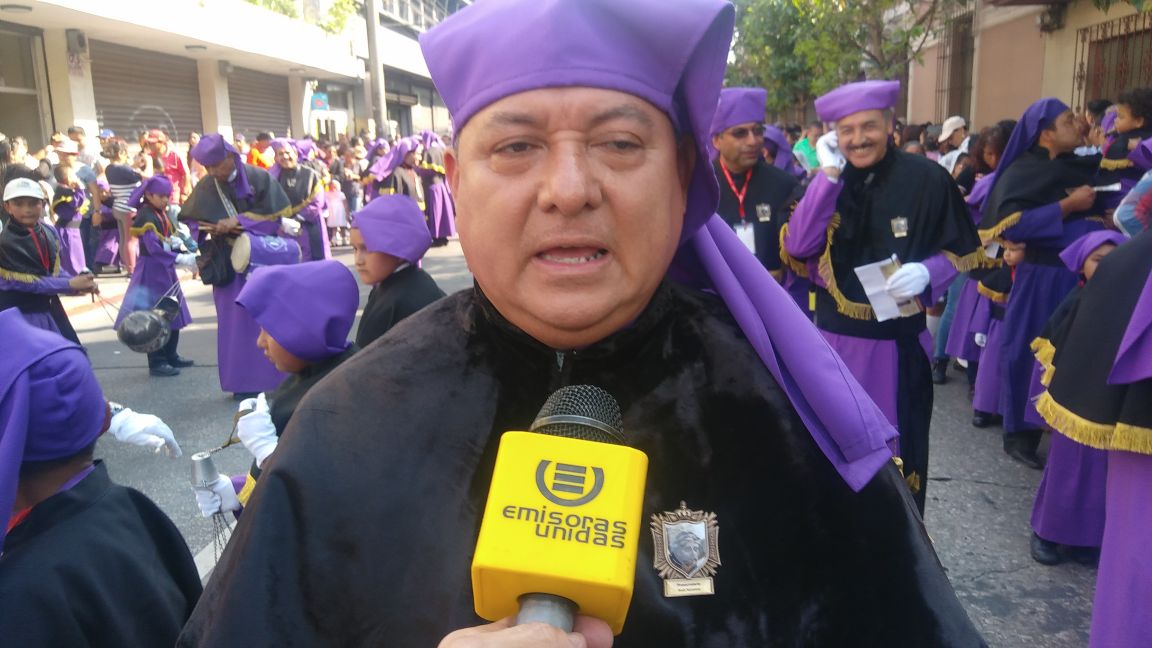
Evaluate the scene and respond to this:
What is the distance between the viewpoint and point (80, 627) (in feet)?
7.73

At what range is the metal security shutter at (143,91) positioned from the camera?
63.3 ft

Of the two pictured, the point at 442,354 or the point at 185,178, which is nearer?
the point at 442,354

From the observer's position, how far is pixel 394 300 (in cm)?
495

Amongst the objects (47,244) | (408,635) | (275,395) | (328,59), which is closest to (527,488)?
(408,635)

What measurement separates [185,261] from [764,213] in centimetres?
528

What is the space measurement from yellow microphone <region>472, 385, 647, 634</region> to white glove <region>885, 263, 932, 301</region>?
3.41m

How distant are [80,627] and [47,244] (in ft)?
18.4

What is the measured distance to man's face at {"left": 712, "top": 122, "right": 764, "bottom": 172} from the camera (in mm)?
5938

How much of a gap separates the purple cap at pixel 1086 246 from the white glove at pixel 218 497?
162 inches

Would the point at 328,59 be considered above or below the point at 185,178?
above

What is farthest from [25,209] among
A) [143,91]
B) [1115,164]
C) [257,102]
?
[257,102]

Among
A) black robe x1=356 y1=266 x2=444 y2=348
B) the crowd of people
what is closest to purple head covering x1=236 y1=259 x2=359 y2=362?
black robe x1=356 y1=266 x2=444 y2=348

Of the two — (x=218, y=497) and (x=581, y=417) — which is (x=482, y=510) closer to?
(x=581, y=417)

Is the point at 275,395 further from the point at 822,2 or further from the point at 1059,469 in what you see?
the point at 822,2
